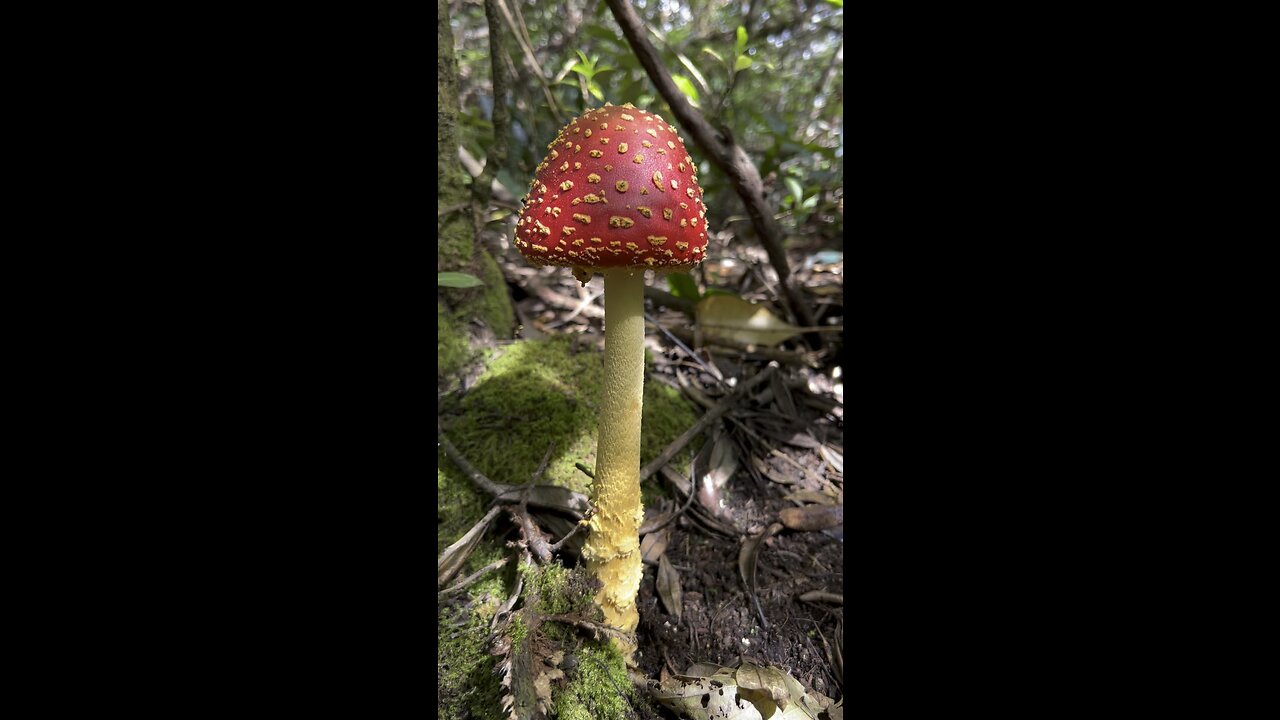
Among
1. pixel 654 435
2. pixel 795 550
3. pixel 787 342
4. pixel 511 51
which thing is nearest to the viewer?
pixel 795 550

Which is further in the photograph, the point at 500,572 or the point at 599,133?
the point at 500,572

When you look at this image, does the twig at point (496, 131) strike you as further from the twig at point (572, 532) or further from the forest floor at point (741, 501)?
the twig at point (572, 532)

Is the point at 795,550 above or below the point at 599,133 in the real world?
below

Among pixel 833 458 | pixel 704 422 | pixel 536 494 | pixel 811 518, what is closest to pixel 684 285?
pixel 704 422

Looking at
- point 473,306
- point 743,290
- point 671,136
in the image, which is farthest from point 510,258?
point 671,136

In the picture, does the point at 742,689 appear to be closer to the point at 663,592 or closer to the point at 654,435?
the point at 663,592

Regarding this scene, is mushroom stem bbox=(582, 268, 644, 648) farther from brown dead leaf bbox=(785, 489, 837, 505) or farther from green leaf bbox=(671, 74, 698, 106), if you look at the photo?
green leaf bbox=(671, 74, 698, 106)
